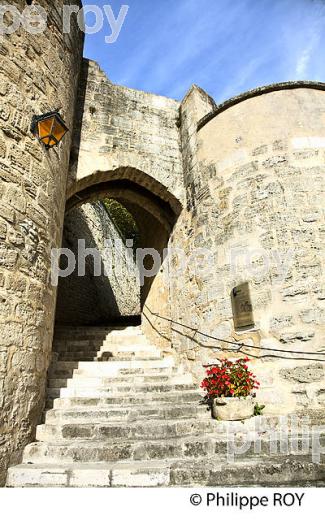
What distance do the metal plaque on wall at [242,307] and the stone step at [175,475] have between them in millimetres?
1753

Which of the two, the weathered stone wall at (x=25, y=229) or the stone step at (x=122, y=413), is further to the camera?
the stone step at (x=122, y=413)

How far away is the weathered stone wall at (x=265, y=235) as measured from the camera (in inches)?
146

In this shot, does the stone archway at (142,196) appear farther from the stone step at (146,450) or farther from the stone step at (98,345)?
the stone step at (146,450)

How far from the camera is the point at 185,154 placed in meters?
5.89

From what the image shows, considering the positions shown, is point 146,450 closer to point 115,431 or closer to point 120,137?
point 115,431

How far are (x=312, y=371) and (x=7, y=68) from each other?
4.50 meters

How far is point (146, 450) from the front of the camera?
274 centimetres

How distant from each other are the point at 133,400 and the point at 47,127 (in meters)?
3.20

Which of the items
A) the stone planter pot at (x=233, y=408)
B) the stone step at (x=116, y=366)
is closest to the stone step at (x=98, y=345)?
the stone step at (x=116, y=366)

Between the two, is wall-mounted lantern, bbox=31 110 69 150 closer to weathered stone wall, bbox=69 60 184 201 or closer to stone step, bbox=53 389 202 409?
weathered stone wall, bbox=69 60 184 201

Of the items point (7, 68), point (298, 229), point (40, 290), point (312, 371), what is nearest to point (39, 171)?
point (7, 68)

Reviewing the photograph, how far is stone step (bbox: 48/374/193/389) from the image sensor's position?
4047mm

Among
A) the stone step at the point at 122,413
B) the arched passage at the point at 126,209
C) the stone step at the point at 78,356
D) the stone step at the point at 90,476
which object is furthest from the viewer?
the arched passage at the point at 126,209

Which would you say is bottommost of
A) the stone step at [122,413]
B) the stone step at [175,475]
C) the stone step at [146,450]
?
the stone step at [175,475]
